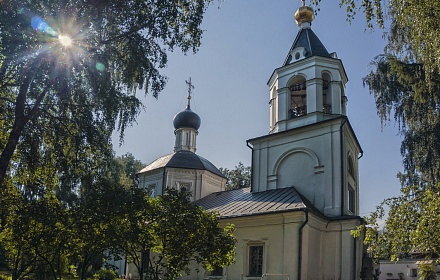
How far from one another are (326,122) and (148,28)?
9.03 meters

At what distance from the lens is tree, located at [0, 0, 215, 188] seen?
335 inches

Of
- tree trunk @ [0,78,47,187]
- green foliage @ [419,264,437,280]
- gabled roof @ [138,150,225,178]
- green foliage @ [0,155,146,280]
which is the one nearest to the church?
gabled roof @ [138,150,225,178]

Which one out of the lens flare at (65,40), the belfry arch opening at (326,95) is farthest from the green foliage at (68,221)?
the belfry arch opening at (326,95)

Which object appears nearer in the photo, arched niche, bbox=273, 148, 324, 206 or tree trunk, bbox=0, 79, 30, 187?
tree trunk, bbox=0, 79, 30, 187

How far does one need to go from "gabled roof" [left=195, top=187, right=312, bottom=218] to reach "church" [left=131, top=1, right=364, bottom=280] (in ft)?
0.15

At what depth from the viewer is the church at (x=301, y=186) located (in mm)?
14562

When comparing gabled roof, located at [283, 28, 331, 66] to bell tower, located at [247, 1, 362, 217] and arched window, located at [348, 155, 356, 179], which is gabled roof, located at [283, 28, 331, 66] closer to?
bell tower, located at [247, 1, 362, 217]

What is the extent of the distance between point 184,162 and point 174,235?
1379 cm

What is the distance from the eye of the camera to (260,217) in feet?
50.1

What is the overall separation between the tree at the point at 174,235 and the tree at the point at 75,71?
1932mm

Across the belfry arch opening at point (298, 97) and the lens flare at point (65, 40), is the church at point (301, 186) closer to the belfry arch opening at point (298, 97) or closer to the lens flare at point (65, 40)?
the belfry arch opening at point (298, 97)

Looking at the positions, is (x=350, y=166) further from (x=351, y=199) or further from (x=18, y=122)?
(x=18, y=122)

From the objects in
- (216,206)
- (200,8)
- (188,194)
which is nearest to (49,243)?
(188,194)

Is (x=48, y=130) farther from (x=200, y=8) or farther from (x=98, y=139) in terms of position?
(x=200, y=8)
